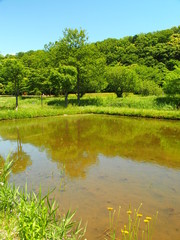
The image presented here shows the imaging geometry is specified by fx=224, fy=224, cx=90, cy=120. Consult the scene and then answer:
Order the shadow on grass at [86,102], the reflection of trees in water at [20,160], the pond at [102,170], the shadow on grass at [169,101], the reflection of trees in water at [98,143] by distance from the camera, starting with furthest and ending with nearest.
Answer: the shadow on grass at [86,102], the shadow on grass at [169,101], the reflection of trees in water at [98,143], the reflection of trees in water at [20,160], the pond at [102,170]

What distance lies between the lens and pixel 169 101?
21625mm

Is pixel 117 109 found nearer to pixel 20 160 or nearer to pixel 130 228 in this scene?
pixel 20 160

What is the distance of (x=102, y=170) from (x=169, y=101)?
1713 centimetres

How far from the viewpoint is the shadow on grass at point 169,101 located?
20422 millimetres

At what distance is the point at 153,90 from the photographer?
96.0 feet

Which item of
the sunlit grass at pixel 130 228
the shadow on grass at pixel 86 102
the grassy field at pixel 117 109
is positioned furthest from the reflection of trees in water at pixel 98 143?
the shadow on grass at pixel 86 102

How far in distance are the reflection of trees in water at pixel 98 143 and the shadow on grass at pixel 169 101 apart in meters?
6.90

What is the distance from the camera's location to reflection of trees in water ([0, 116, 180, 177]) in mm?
7573

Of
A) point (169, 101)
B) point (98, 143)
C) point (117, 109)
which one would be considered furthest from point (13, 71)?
point (169, 101)

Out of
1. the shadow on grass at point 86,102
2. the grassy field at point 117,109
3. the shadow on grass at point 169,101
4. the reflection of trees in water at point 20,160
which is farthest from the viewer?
the shadow on grass at point 86,102

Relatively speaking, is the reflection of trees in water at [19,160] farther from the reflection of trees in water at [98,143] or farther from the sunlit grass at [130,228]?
the sunlit grass at [130,228]

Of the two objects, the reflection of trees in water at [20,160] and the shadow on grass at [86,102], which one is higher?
the shadow on grass at [86,102]

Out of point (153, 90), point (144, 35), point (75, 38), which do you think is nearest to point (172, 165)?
point (75, 38)

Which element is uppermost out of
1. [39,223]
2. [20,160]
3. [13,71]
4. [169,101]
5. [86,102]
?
[13,71]
